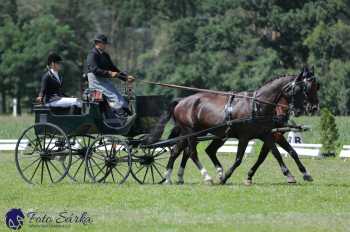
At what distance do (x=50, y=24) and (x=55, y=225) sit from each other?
168 ft

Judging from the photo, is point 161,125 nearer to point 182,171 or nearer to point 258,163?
point 182,171

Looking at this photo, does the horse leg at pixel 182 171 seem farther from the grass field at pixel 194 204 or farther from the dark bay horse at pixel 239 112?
the grass field at pixel 194 204

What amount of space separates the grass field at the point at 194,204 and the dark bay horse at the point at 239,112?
2.26 ft

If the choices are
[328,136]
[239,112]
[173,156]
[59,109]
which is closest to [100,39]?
[59,109]

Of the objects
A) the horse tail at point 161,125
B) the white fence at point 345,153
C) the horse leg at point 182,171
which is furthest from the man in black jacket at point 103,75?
the white fence at point 345,153

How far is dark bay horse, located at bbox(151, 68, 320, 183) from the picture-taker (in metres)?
15.1

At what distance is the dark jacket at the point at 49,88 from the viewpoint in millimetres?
15734

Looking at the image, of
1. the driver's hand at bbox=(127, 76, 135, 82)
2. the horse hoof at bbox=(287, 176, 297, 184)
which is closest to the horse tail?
the driver's hand at bbox=(127, 76, 135, 82)

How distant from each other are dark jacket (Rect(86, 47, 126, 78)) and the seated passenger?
65 centimetres

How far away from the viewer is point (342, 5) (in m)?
51.0

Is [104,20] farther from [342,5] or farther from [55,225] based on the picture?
[55,225]

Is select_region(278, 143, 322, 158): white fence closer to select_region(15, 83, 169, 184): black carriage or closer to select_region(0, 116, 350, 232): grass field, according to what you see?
select_region(0, 116, 350, 232): grass field

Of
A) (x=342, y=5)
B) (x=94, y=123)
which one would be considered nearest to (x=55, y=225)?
(x=94, y=123)

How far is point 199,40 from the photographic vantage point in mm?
54594
